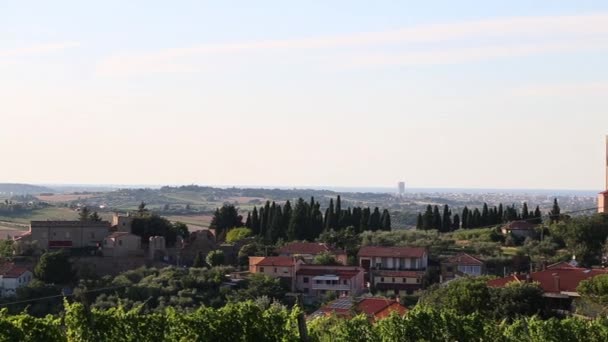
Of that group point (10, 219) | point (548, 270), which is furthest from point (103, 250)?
point (10, 219)

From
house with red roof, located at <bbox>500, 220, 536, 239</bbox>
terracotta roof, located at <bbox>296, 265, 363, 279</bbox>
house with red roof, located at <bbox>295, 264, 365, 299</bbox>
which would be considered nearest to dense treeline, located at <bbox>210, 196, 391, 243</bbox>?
house with red roof, located at <bbox>500, 220, 536, 239</bbox>

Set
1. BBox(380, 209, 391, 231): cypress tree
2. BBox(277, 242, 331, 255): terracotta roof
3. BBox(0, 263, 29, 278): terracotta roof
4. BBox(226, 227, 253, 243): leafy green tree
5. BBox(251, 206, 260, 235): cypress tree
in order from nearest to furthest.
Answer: BBox(0, 263, 29, 278): terracotta roof < BBox(277, 242, 331, 255): terracotta roof < BBox(226, 227, 253, 243): leafy green tree < BBox(251, 206, 260, 235): cypress tree < BBox(380, 209, 391, 231): cypress tree

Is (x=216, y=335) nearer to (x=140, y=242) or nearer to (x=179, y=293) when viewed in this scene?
(x=179, y=293)

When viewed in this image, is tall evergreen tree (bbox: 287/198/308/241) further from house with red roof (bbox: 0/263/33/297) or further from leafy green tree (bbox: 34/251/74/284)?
house with red roof (bbox: 0/263/33/297)

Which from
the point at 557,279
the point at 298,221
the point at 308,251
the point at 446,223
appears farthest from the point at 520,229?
the point at 557,279

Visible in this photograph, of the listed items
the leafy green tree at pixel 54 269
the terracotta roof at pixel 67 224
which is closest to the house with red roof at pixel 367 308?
the leafy green tree at pixel 54 269

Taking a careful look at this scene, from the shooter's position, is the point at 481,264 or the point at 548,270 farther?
the point at 481,264

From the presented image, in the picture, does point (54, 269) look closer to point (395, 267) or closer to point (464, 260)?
point (395, 267)
